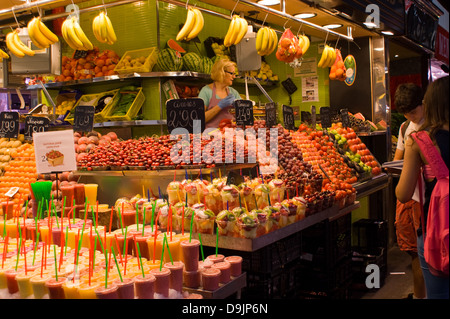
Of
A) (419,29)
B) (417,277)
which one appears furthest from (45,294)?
(419,29)

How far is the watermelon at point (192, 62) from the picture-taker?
6.22 metres

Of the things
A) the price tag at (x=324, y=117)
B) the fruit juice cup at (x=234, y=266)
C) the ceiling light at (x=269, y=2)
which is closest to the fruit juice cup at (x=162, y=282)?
the fruit juice cup at (x=234, y=266)

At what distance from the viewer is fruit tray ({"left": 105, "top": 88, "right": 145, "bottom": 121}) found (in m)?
6.04

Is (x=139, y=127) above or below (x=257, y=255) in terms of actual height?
above

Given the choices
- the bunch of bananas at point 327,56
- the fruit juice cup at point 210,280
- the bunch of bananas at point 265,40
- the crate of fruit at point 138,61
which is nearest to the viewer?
the fruit juice cup at point 210,280

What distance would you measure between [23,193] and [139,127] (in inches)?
107

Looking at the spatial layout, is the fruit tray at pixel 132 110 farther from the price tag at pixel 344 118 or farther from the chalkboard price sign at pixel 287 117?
the price tag at pixel 344 118

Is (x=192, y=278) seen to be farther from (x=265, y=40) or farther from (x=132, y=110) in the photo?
(x=132, y=110)

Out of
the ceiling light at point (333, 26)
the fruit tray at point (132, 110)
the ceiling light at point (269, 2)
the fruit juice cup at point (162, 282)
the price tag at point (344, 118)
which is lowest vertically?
the fruit juice cup at point (162, 282)

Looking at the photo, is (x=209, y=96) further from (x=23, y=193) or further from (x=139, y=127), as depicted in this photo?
(x=23, y=193)

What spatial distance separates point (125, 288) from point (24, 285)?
481mm

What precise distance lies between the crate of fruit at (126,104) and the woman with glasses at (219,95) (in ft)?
3.21

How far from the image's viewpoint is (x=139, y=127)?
6.66 metres

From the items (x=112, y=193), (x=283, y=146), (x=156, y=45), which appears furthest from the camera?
(x=156, y=45)
